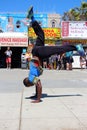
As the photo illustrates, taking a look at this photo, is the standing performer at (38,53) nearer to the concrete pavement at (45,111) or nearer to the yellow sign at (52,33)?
the concrete pavement at (45,111)

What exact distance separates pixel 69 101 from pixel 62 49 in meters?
1.43

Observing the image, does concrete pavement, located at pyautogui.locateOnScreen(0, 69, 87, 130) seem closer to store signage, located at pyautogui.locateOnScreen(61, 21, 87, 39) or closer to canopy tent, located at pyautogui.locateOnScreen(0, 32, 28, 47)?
canopy tent, located at pyautogui.locateOnScreen(0, 32, 28, 47)

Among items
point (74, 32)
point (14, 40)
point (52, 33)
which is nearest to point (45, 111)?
point (14, 40)

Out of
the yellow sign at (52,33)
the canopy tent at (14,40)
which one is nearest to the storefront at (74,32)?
the yellow sign at (52,33)

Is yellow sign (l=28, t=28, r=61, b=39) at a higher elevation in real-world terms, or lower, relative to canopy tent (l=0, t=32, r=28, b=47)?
higher

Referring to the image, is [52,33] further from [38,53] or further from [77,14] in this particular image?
[77,14]

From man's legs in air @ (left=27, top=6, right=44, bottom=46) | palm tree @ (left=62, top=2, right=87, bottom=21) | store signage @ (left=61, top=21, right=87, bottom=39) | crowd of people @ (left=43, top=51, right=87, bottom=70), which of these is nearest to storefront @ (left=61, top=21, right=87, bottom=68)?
store signage @ (left=61, top=21, right=87, bottom=39)

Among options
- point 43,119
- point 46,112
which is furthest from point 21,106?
point 43,119

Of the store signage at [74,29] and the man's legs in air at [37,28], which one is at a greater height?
the store signage at [74,29]

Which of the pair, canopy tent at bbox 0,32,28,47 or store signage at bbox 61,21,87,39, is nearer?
canopy tent at bbox 0,32,28,47

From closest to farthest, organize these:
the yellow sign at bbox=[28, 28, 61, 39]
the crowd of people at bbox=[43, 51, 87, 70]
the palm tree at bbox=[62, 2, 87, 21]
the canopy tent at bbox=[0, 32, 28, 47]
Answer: the crowd of people at bbox=[43, 51, 87, 70], the canopy tent at bbox=[0, 32, 28, 47], the yellow sign at bbox=[28, 28, 61, 39], the palm tree at bbox=[62, 2, 87, 21]

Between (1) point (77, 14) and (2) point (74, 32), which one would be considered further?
(1) point (77, 14)

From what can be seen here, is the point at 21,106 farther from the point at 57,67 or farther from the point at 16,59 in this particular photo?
the point at 16,59

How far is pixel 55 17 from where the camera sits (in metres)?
56.2
